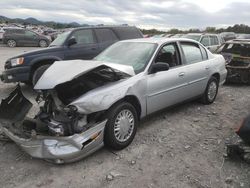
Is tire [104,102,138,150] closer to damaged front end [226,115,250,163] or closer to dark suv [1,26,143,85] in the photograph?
damaged front end [226,115,250,163]

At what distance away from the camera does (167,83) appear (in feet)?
17.3

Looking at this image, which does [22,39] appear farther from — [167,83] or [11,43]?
[167,83]

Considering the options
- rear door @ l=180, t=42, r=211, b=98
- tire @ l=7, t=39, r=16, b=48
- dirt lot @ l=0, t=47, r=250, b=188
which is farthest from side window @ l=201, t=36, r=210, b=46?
tire @ l=7, t=39, r=16, b=48

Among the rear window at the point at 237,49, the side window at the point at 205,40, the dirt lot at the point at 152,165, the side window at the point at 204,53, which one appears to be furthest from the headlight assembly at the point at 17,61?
the side window at the point at 205,40

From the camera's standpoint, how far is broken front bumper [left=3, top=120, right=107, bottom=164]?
3.75 meters

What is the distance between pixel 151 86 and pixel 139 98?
1.19 feet

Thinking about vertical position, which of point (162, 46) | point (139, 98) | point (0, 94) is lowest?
point (0, 94)

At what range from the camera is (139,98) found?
470cm

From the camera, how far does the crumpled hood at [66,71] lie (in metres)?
4.04

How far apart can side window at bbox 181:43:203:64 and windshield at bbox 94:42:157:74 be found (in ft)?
3.11

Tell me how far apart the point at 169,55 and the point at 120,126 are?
2.00 meters

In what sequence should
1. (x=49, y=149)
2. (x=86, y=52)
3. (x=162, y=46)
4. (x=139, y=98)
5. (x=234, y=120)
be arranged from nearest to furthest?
(x=49, y=149), (x=139, y=98), (x=162, y=46), (x=234, y=120), (x=86, y=52)

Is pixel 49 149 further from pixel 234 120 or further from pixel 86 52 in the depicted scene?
pixel 86 52

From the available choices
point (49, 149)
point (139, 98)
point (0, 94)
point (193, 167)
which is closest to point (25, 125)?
point (49, 149)
